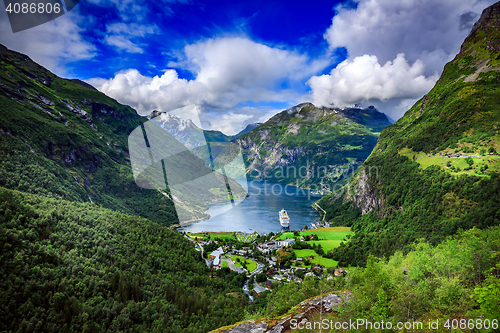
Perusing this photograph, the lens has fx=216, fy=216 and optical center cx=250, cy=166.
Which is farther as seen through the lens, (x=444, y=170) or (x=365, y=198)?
(x=365, y=198)

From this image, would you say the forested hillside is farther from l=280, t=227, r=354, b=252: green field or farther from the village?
l=280, t=227, r=354, b=252: green field

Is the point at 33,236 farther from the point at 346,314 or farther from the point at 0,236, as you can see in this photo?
the point at 346,314

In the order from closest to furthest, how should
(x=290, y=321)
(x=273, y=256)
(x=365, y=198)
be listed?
(x=290, y=321), (x=273, y=256), (x=365, y=198)

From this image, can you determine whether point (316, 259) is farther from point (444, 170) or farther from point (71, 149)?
point (71, 149)

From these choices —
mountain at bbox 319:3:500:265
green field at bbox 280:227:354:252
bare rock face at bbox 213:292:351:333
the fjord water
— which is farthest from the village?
bare rock face at bbox 213:292:351:333

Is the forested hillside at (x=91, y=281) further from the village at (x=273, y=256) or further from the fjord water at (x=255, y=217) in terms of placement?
the fjord water at (x=255, y=217)

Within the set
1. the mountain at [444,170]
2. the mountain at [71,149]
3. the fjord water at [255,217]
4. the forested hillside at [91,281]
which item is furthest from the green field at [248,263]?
the mountain at [71,149]

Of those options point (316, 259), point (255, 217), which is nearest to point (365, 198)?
point (316, 259)
